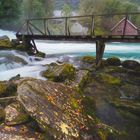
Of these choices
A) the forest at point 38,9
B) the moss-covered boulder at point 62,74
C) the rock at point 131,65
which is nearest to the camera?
the moss-covered boulder at point 62,74

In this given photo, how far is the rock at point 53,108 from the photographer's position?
7699 mm

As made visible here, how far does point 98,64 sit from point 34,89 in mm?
9052

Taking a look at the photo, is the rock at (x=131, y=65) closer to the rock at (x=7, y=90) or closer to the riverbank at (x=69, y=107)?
the riverbank at (x=69, y=107)

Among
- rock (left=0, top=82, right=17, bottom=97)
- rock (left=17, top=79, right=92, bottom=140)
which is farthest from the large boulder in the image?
rock (left=17, top=79, right=92, bottom=140)

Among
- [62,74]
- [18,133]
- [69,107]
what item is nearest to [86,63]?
[62,74]

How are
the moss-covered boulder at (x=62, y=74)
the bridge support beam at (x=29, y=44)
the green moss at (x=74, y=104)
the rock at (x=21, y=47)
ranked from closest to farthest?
the green moss at (x=74, y=104) < the moss-covered boulder at (x=62, y=74) < the rock at (x=21, y=47) < the bridge support beam at (x=29, y=44)

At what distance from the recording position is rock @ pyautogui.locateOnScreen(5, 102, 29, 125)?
7828mm

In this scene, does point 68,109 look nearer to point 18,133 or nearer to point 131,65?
point 18,133

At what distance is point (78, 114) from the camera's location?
8.80 meters

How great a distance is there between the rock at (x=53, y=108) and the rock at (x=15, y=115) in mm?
201

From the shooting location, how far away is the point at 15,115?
26.3 feet

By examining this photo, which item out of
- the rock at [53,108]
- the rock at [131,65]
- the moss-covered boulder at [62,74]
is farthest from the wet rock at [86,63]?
the rock at [53,108]

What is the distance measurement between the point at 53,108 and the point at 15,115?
110 centimetres

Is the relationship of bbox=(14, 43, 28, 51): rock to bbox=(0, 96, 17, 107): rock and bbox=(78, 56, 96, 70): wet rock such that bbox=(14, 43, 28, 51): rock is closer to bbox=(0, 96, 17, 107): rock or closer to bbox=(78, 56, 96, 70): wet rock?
bbox=(78, 56, 96, 70): wet rock
